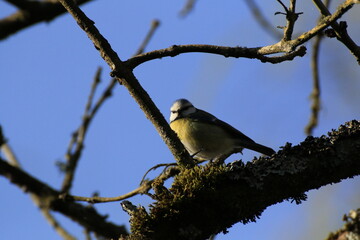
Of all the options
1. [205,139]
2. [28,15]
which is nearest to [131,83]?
[28,15]

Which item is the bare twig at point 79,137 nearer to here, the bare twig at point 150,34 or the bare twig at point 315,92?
the bare twig at point 150,34

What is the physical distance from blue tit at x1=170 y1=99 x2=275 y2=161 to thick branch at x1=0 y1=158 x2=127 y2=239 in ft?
5.10

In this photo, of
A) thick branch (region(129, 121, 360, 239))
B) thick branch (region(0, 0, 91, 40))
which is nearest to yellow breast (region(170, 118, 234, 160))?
thick branch (region(0, 0, 91, 40))

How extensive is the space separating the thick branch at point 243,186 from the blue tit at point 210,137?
9.37 feet

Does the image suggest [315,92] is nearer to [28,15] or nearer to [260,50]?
[260,50]

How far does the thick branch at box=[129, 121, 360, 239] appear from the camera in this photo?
6.82 ft

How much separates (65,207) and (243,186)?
2203 mm

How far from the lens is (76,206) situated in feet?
13.1

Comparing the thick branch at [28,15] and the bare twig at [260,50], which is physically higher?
the thick branch at [28,15]

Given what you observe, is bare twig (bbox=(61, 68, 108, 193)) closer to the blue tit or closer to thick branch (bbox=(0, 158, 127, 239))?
thick branch (bbox=(0, 158, 127, 239))

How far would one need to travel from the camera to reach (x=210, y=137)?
18.2 feet

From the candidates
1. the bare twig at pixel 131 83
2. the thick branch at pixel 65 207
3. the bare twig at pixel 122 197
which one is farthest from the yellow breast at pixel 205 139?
the bare twig at pixel 131 83

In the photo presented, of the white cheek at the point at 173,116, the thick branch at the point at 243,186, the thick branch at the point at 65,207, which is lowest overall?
the thick branch at the point at 243,186

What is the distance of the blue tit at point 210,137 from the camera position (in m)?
5.47
